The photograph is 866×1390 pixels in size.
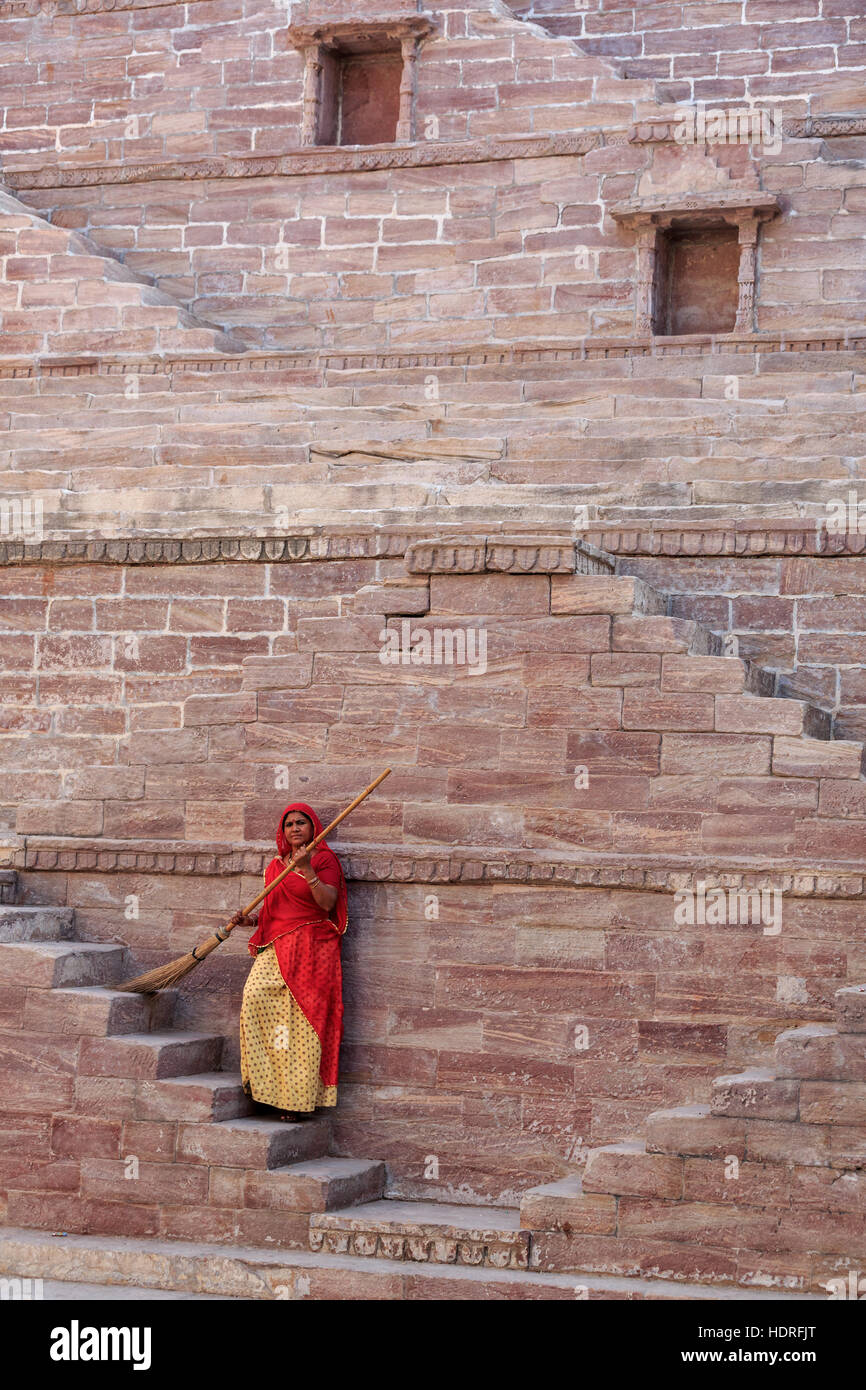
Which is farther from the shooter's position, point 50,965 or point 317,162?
point 317,162

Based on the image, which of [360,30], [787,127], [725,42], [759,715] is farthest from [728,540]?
[360,30]

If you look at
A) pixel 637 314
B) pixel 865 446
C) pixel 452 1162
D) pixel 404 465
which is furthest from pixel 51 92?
pixel 452 1162

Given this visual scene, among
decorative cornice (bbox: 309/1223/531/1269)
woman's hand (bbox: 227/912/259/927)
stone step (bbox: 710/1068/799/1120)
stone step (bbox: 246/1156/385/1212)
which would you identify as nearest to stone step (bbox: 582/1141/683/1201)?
stone step (bbox: 710/1068/799/1120)

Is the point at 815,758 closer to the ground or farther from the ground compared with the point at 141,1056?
farther from the ground

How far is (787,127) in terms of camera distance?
16.8m

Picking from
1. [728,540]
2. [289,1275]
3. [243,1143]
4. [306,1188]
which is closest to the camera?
[289,1275]

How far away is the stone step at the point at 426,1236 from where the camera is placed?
8.05 meters

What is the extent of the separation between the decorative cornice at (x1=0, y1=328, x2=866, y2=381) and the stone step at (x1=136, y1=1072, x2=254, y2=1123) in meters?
7.08

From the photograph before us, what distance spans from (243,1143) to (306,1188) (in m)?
0.39

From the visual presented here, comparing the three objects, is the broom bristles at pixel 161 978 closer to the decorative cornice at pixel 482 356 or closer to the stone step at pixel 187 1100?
the stone step at pixel 187 1100

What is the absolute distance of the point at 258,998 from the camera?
9.06m

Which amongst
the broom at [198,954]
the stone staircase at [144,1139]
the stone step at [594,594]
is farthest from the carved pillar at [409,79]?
the stone staircase at [144,1139]

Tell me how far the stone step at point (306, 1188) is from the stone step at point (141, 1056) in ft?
2.47

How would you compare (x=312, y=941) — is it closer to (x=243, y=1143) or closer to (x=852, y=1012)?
(x=243, y=1143)
